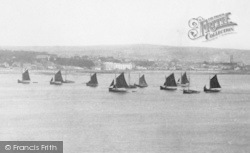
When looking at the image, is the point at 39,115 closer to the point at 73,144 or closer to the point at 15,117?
the point at 15,117

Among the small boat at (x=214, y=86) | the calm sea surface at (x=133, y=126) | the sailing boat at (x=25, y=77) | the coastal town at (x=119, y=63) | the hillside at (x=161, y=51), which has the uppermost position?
the hillside at (x=161, y=51)

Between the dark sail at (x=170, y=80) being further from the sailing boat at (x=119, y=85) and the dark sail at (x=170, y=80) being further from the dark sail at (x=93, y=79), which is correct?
the dark sail at (x=93, y=79)

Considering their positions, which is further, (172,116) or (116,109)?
(116,109)

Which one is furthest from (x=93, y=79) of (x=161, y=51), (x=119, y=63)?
(x=161, y=51)

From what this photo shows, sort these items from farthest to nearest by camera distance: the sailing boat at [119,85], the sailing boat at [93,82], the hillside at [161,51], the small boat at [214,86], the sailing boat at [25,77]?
the sailing boat at [93,82], the small boat at [214,86], the sailing boat at [119,85], the sailing boat at [25,77], the hillside at [161,51]

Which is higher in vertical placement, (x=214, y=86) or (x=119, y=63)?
(x=119, y=63)

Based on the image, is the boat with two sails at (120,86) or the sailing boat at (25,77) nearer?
the sailing boat at (25,77)

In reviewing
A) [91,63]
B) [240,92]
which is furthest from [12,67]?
[240,92]

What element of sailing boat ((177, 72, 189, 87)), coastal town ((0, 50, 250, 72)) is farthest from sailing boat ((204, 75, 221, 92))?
coastal town ((0, 50, 250, 72))

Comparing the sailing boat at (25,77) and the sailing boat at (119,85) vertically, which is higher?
the sailing boat at (25,77)

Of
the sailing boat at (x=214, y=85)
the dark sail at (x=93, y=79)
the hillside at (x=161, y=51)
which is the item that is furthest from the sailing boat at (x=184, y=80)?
the hillside at (x=161, y=51)

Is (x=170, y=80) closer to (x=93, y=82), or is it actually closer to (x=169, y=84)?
(x=169, y=84)
